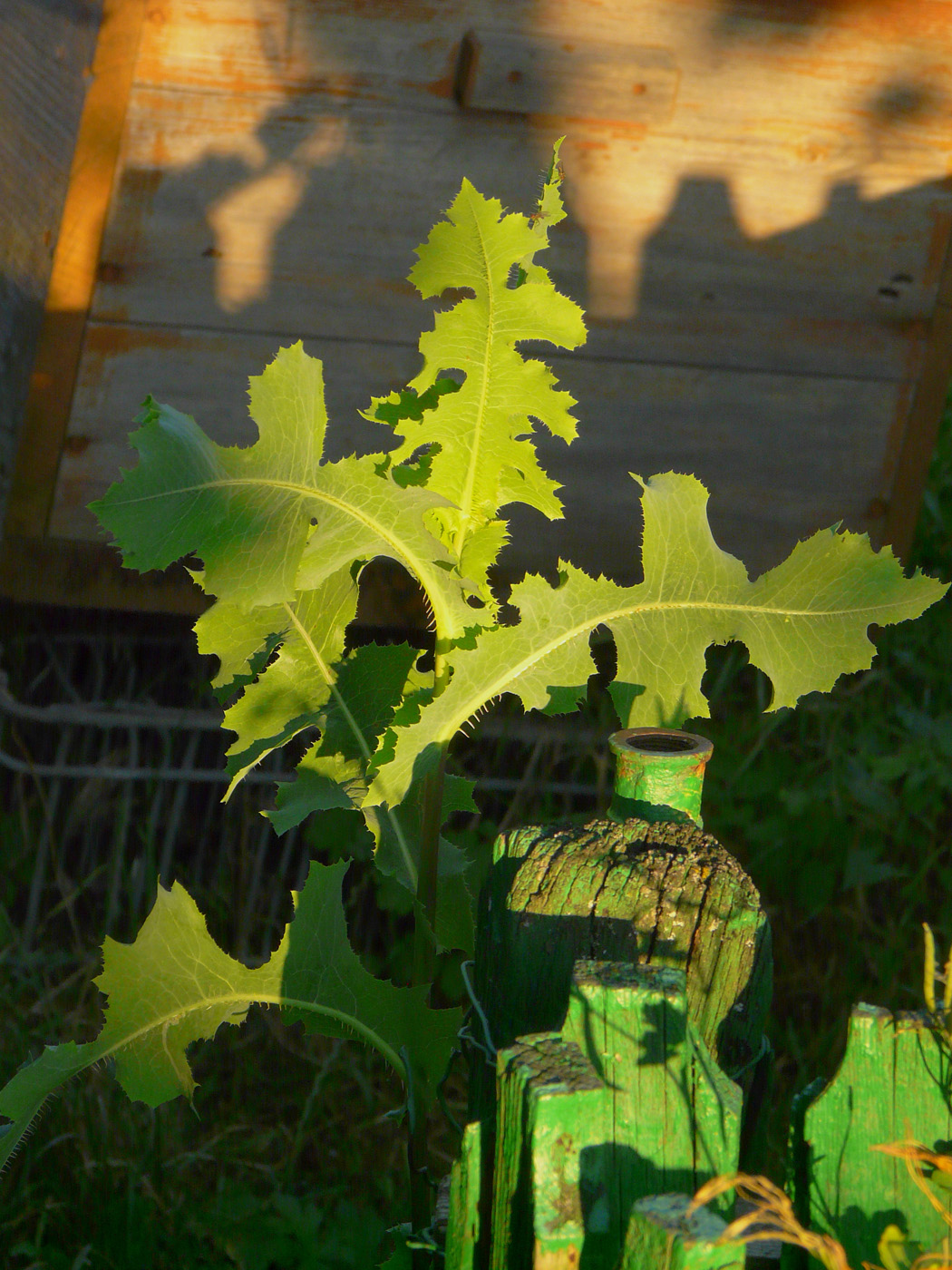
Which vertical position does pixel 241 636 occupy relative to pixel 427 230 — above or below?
below

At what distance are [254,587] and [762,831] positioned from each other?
178cm

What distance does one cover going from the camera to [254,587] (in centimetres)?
117

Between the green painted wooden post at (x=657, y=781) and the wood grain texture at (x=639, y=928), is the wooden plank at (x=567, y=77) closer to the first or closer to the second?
the green painted wooden post at (x=657, y=781)

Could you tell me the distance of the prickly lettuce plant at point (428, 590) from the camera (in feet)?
3.81

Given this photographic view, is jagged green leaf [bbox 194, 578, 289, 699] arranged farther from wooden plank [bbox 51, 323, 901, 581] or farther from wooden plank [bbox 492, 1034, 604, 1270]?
wooden plank [bbox 51, 323, 901, 581]

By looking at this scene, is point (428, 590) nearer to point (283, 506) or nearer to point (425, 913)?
point (283, 506)

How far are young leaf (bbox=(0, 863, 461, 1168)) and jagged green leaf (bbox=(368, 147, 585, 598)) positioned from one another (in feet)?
1.33

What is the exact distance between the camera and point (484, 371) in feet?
4.03

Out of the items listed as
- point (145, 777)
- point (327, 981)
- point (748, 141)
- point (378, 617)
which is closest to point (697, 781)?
point (327, 981)

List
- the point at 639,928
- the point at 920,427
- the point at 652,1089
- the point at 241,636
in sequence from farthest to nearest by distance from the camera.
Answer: the point at 920,427, the point at 241,636, the point at 639,928, the point at 652,1089

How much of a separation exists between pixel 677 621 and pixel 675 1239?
0.64m

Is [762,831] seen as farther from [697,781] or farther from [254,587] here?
[254,587]

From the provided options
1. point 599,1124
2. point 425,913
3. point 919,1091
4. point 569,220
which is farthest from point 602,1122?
point 569,220

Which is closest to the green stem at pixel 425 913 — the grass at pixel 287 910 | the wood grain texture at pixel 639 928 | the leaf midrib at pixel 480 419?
the leaf midrib at pixel 480 419
